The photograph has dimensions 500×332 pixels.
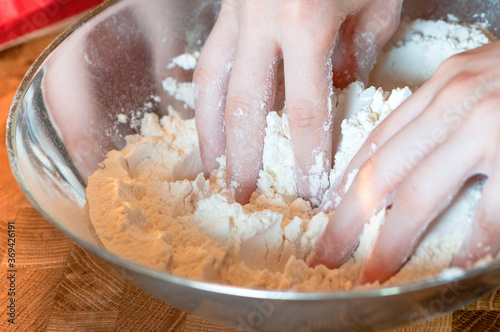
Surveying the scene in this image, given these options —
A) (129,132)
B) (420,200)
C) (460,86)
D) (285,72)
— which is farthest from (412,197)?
(129,132)

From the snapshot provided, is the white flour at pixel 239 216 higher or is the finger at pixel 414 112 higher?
the finger at pixel 414 112

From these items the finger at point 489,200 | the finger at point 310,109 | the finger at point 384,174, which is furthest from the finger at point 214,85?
the finger at point 489,200

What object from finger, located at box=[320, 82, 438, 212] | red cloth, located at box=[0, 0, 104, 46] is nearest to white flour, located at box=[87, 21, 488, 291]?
finger, located at box=[320, 82, 438, 212]

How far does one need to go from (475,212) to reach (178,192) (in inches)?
12.7

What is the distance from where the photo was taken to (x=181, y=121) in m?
0.74

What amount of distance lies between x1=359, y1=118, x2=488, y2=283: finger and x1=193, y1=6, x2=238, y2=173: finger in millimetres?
285

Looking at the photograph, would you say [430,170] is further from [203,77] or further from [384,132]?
[203,77]

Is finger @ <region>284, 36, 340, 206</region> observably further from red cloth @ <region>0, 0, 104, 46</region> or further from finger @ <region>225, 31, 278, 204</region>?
red cloth @ <region>0, 0, 104, 46</region>

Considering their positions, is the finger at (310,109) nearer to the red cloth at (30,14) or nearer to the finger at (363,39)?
the finger at (363,39)

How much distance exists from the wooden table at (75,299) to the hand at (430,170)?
12 centimetres

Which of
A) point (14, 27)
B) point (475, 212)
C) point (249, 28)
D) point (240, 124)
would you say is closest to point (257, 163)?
point (240, 124)

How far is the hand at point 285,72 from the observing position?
0.54m

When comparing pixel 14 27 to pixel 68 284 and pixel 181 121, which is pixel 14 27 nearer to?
pixel 181 121

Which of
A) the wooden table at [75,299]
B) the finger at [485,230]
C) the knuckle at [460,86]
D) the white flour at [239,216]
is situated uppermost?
the knuckle at [460,86]
